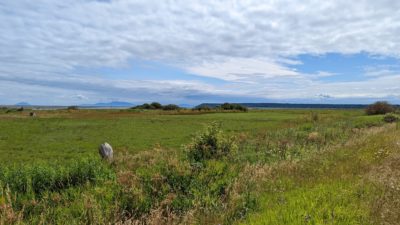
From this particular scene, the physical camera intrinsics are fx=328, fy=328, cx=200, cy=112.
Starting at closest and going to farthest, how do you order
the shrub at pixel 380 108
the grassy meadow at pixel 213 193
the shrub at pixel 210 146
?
the grassy meadow at pixel 213 193 < the shrub at pixel 210 146 < the shrub at pixel 380 108

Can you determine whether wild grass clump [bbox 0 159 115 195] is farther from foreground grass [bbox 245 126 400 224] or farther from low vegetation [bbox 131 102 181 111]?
low vegetation [bbox 131 102 181 111]

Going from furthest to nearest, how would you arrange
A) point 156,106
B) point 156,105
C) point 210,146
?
point 156,105 → point 156,106 → point 210,146

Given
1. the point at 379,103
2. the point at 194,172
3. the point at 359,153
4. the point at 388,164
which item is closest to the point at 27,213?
the point at 194,172

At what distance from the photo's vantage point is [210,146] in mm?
13234

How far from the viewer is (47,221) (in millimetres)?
7664

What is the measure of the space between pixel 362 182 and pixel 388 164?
264cm

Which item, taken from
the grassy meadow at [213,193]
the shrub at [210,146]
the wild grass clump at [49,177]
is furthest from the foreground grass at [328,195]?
the wild grass clump at [49,177]

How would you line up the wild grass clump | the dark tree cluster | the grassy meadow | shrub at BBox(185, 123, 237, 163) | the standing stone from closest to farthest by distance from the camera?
the grassy meadow → the wild grass clump → shrub at BBox(185, 123, 237, 163) → the standing stone → the dark tree cluster

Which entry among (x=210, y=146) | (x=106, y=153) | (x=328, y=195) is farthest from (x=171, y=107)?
(x=328, y=195)

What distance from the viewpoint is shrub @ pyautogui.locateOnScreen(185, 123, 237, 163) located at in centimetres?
1300

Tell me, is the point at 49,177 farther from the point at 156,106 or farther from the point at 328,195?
the point at 156,106

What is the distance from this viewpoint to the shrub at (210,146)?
42.7 ft

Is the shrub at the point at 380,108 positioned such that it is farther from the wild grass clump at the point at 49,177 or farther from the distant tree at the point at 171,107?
the wild grass clump at the point at 49,177

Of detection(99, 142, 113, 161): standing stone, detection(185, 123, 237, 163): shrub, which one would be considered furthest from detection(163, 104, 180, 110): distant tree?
detection(185, 123, 237, 163): shrub
